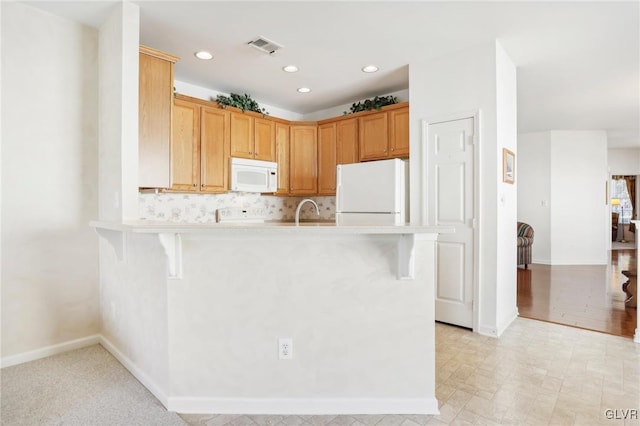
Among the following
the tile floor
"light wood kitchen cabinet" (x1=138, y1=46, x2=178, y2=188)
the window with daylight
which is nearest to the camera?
the tile floor

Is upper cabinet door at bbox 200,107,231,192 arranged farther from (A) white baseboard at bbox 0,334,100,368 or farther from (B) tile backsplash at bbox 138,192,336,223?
(A) white baseboard at bbox 0,334,100,368

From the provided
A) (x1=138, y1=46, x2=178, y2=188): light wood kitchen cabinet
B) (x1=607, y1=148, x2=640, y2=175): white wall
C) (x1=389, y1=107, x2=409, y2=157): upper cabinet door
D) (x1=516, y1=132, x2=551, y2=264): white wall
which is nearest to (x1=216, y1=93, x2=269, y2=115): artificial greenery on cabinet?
(x1=138, y1=46, x2=178, y2=188): light wood kitchen cabinet

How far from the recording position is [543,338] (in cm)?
303

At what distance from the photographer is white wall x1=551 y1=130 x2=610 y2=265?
6938mm

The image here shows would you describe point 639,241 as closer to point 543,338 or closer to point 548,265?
point 543,338

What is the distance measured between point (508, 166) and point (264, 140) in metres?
2.92

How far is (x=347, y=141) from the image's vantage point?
15.5ft

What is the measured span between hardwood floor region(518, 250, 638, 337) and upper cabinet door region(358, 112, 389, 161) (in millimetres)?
2388

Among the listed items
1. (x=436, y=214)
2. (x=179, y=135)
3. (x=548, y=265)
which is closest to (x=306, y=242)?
(x=436, y=214)

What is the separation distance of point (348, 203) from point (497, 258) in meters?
1.65

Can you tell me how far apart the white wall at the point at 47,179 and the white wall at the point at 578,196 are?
7.66m

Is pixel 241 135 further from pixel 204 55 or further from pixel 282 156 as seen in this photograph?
pixel 204 55

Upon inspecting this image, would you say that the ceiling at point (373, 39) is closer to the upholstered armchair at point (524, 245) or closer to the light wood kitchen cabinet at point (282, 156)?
the light wood kitchen cabinet at point (282, 156)

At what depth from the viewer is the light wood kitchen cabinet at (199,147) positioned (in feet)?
12.5
